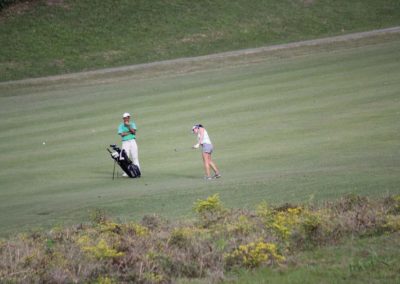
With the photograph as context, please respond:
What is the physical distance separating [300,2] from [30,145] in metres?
35.0

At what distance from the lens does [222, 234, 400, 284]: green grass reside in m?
9.53

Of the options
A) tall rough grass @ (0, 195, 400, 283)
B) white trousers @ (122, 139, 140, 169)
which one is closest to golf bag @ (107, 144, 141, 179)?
white trousers @ (122, 139, 140, 169)

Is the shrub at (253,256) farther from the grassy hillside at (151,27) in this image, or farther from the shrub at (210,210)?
the grassy hillside at (151,27)

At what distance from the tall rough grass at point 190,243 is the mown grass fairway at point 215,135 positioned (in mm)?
2373

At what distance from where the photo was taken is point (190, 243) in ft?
37.5

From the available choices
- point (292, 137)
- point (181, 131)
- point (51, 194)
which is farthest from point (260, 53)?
point (51, 194)

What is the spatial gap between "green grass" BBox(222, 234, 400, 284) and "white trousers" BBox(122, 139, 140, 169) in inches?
513

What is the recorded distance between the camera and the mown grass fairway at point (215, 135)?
58.2ft

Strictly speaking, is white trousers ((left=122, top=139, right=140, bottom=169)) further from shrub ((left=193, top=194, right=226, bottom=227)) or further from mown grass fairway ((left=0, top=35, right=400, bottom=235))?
shrub ((left=193, top=194, right=226, bottom=227))

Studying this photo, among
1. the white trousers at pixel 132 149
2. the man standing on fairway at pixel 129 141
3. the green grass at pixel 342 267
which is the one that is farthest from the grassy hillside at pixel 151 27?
the green grass at pixel 342 267

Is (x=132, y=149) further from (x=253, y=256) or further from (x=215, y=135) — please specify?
(x=253, y=256)

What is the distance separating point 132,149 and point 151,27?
3277 centimetres

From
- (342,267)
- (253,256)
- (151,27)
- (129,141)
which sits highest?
(151,27)

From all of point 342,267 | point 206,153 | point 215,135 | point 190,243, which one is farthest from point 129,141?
point 342,267
